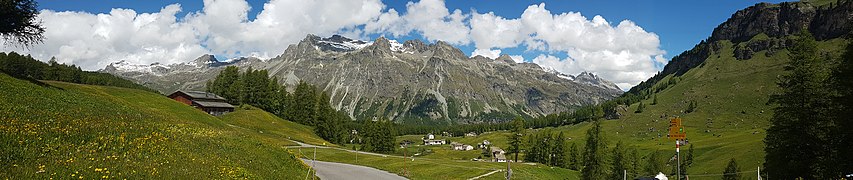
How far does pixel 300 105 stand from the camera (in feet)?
422

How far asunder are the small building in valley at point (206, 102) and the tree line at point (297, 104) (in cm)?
876

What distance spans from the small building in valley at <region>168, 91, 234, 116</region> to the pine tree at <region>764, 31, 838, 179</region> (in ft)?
343

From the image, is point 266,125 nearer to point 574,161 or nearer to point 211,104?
point 211,104

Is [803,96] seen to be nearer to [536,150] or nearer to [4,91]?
[4,91]

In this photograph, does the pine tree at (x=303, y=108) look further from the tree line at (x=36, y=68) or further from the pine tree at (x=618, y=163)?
the pine tree at (x=618, y=163)

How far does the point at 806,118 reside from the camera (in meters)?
35.3

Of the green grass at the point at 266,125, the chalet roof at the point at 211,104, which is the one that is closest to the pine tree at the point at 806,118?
the green grass at the point at 266,125

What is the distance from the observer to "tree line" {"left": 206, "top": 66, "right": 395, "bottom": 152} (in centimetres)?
11499

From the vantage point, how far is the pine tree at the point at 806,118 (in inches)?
1335

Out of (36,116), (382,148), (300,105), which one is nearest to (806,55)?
(36,116)

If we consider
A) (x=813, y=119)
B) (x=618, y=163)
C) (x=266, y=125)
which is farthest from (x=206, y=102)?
(x=813, y=119)

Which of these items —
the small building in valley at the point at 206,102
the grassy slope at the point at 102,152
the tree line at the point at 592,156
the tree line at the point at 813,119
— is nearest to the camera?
the grassy slope at the point at 102,152

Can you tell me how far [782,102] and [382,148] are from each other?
86.5 meters

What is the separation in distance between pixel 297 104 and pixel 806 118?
4476 inches
